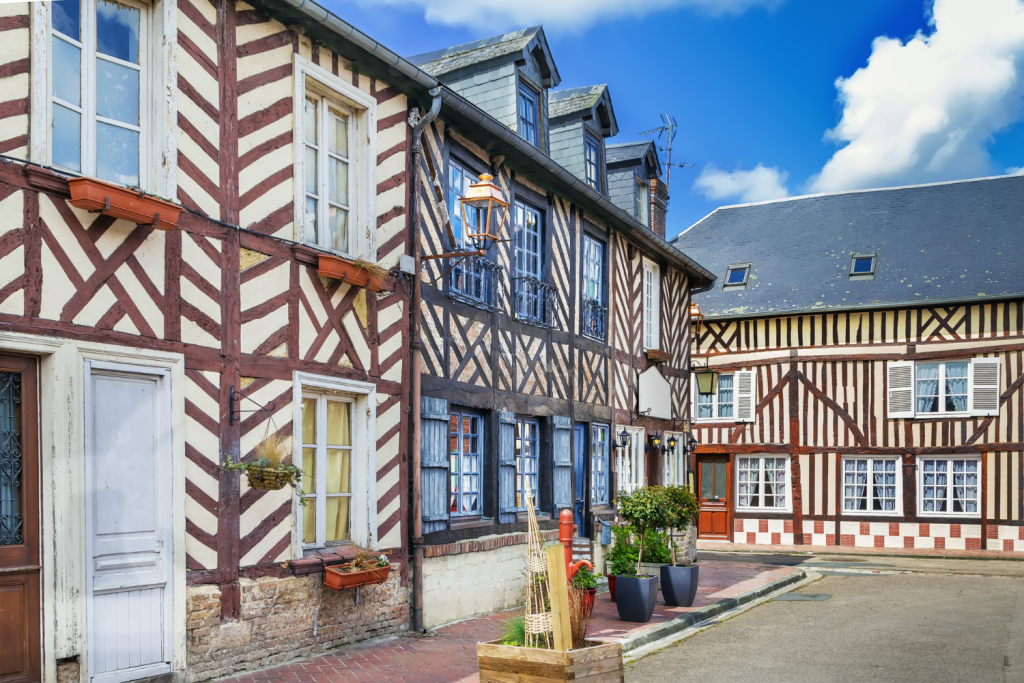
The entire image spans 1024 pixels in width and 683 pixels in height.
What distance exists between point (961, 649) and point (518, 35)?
8.31m

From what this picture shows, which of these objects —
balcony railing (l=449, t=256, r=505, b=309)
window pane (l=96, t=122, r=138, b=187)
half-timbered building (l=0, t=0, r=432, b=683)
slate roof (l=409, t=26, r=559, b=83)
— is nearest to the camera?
half-timbered building (l=0, t=0, r=432, b=683)

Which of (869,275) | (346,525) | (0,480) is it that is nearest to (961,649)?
(346,525)

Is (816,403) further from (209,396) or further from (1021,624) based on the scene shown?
(209,396)

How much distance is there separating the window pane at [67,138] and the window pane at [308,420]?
2.55m

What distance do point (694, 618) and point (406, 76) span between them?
238 inches

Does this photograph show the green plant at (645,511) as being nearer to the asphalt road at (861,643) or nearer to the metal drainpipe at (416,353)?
the asphalt road at (861,643)

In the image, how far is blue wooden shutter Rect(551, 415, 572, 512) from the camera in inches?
461

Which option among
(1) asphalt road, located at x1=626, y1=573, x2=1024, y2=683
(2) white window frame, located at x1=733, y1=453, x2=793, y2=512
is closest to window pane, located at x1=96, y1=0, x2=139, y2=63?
(1) asphalt road, located at x1=626, y1=573, x2=1024, y2=683

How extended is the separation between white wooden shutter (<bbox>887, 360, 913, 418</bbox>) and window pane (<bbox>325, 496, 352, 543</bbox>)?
51.3 feet

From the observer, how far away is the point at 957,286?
795 inches

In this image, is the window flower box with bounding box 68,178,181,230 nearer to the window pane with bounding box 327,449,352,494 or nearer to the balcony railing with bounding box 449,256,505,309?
the window pane with bounding box 327,449,352,494

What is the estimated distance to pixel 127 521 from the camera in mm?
5816

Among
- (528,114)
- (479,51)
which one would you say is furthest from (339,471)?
Result: (479,51)

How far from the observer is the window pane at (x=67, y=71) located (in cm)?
553
